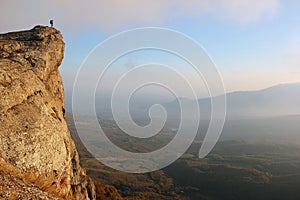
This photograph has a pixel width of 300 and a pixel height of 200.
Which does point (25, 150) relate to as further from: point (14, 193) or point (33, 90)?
point (33, 90)

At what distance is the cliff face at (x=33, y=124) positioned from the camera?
17797 mm

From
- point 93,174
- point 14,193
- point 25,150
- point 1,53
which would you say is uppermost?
point 1,53

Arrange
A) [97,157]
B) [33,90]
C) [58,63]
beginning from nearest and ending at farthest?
[33,90], [58,63], [97,157]

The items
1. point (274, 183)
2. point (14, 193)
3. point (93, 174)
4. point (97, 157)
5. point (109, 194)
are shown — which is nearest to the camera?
point (14, 193)

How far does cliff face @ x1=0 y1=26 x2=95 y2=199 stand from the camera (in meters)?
17.8

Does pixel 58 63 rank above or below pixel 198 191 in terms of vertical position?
above

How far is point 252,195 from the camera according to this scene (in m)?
111

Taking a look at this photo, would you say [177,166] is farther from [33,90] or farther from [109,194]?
[33,90]

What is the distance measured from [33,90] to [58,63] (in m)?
8.23

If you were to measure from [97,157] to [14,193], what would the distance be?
7466 inches

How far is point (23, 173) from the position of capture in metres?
18.0

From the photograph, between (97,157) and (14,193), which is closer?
(14,193)

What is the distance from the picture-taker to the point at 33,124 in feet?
66.3

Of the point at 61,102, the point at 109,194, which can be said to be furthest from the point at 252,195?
the point at 61,102
